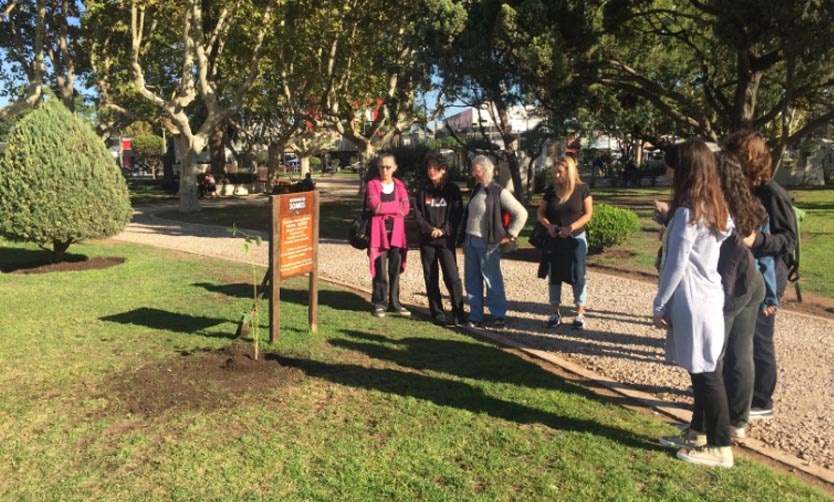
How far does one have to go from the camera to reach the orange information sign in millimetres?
5715

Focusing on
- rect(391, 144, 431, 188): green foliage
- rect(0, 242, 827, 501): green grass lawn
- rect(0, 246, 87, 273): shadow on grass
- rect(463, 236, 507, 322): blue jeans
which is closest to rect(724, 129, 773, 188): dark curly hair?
rect(0, 242, 827, 501): green grass lawn

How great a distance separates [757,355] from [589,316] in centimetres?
292

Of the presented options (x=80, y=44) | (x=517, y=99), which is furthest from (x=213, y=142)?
(x=517, y=99)

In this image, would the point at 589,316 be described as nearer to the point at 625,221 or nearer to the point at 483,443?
the point at 483,443

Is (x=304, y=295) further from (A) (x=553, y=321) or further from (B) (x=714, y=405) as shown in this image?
(B) (x=714, y=405)

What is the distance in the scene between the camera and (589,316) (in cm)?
734

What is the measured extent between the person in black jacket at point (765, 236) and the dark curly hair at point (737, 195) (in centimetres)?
19

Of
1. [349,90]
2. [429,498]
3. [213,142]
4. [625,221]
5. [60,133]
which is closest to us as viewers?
[429,498]

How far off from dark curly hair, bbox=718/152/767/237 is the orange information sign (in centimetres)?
336

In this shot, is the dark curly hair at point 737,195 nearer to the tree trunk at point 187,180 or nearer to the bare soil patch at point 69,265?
the bare soil patch at point 69,265

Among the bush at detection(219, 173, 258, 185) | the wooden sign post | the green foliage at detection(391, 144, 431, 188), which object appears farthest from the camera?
the bush at detection(219, 173, 258, 185)

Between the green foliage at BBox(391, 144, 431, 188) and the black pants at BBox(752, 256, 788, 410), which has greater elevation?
the green foliage at BBox(391, 144, 431, 188)

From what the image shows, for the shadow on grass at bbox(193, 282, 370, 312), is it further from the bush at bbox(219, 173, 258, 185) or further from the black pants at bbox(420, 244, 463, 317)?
the bush at bbox(219, 173, 258, 185)

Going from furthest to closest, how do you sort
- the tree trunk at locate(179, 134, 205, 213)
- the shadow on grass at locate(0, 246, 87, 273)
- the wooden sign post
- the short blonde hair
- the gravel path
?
the tree trunk at locate(179, 134, 205, 213), the shadow on grass at locate(0, 246, 87, 273), the short blonde hair, the wooden sign post, the gravel path
